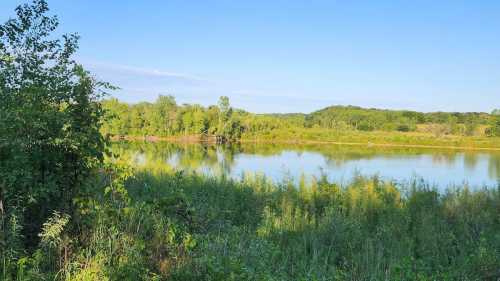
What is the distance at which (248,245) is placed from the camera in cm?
529

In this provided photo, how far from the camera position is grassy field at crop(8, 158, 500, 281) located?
3.98 meters

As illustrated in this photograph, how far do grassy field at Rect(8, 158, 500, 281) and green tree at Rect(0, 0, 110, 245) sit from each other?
32cm

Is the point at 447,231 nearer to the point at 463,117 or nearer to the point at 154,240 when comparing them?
the point at 154,240

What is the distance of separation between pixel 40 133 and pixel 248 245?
9.14 ft

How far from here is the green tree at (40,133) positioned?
4.12 metres

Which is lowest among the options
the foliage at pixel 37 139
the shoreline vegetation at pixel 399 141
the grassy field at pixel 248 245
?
the shoreline vegetation at pixel 399 141

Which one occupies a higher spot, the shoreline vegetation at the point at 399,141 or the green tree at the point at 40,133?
the green tree at the point at 40,133

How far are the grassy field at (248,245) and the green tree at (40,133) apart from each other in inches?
12.7

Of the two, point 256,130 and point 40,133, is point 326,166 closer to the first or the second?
point 40,133

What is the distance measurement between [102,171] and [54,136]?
0.75m

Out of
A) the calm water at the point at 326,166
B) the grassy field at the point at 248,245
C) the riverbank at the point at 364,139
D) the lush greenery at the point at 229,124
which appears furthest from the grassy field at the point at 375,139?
the grassy field at the point at 248,245

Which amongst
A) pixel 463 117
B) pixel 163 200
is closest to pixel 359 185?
pixel 163 200

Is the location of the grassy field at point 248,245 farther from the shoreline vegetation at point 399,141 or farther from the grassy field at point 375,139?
the grassy field at point 375,139

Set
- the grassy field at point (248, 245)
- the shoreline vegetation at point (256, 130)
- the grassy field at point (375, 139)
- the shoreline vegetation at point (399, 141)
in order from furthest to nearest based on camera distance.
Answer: the shoreline vegetation at point (256, 130) < the grassy field at point (375, 139) < the shoreline vegetation at point (399, 141) < the grassy field at point (248, 245)
